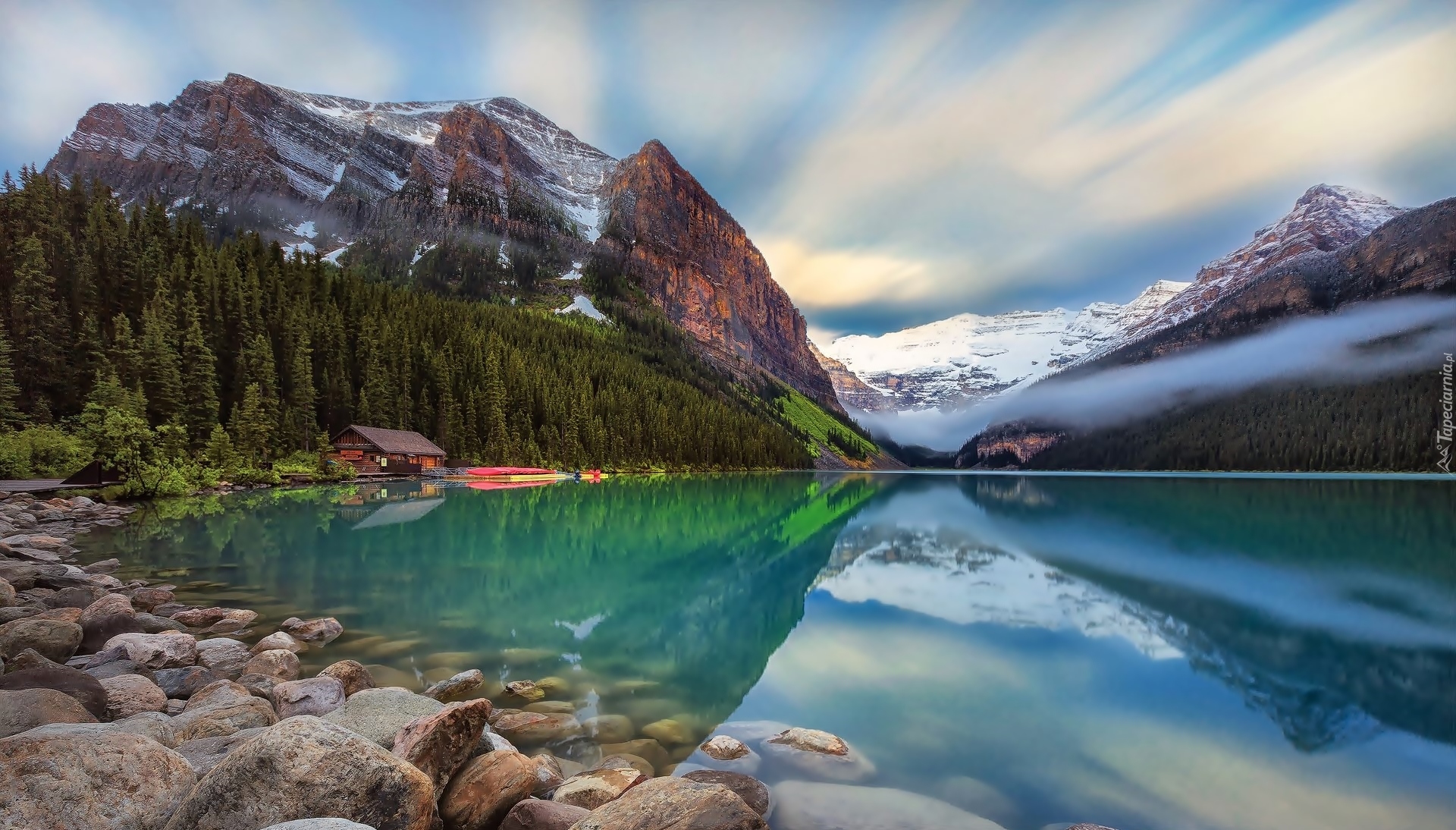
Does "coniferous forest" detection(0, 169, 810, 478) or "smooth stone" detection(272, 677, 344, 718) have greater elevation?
"coniferous forest" detection(0, 169, 810, 478)

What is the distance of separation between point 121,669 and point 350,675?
3.12 metres

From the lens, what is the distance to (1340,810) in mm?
7074

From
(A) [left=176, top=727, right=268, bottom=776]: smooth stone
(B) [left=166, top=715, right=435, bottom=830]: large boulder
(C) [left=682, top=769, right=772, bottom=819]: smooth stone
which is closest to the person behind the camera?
(B) [left=166, top=715, right=435, bottom=830]: large boulder

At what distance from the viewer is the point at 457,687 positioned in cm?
912

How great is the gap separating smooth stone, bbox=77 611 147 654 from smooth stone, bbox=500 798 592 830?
9.19m

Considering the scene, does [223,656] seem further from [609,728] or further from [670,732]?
[670,732]

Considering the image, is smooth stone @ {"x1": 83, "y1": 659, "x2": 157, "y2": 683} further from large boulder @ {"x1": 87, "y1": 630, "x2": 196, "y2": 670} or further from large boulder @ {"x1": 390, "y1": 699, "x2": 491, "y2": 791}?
large boulder @ {"x1": 390, "y1": 699, "x2": 491, "y2": 791}

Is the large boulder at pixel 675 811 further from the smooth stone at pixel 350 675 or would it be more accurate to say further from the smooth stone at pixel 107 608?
the smooth stone at pixel 107 608

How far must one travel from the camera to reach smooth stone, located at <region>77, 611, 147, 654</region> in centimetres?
997

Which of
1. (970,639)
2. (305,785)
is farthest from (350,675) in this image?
(970,639)

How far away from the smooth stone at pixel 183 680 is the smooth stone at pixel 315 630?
2.57 metres

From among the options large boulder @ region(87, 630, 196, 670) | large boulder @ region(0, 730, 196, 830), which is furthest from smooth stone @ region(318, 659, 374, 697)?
large boulder @ region(0, 730, 196, 830)

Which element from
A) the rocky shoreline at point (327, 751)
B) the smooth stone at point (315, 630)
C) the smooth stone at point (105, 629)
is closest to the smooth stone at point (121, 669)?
the rocky shoreline at point (327, 751)

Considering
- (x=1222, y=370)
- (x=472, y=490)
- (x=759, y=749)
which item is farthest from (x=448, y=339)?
(x=1222, y=370)
